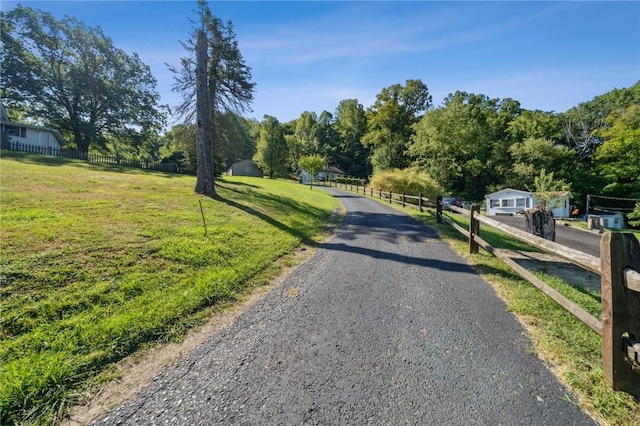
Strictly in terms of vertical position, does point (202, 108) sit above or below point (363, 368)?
above

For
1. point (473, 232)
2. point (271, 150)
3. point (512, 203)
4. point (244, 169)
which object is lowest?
point (473, 232)

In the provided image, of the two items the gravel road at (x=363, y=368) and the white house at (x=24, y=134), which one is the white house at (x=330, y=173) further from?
the gravel road at (x=363, y=368)

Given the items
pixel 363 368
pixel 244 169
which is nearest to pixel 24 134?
pixel 244 169

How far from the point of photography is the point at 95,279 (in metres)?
3.87

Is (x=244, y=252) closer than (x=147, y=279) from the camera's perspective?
No

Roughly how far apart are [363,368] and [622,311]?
2182mm

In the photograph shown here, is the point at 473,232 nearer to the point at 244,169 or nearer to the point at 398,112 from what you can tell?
the point at 398,112

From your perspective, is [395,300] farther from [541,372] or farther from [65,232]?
[65,232]

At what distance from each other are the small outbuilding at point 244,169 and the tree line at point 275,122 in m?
5.31

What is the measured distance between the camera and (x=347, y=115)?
64.2 m

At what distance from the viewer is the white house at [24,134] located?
73.2 ft

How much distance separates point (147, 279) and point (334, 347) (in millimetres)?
3024

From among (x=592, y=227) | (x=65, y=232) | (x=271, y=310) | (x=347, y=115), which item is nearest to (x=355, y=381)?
(x=271, y=310)

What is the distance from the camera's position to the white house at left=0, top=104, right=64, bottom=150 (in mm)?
22314
